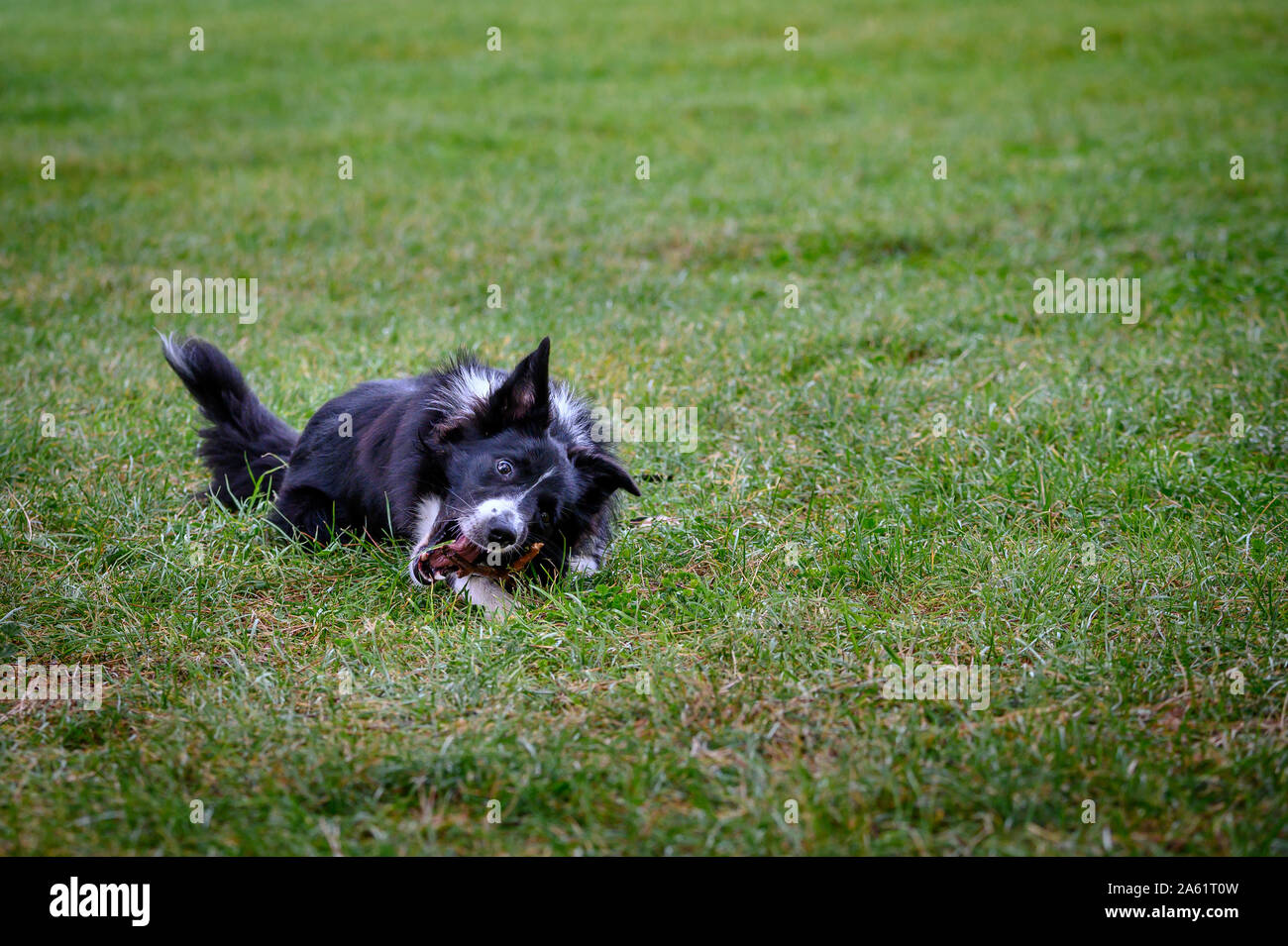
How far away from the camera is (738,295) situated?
8773 mm

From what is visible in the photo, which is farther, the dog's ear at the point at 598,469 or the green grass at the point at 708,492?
the dog's ear at the point at 598,469

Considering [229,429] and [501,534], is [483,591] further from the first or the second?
[229,429]

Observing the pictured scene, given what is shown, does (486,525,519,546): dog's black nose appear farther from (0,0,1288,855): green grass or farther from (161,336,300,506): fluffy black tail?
(161,336,300,506): fluffy black tail

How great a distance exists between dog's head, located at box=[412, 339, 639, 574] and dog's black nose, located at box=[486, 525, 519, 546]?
68 millimetres

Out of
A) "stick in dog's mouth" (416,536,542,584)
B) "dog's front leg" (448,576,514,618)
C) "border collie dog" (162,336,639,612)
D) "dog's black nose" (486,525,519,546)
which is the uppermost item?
"border collie dog" (162,336,639,612)

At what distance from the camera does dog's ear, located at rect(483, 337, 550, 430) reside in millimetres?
4445

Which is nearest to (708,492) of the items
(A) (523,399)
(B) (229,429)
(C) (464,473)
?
(A) (523,399)

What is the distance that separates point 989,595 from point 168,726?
10.1 feet

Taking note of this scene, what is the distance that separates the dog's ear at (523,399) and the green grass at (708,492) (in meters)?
0.75

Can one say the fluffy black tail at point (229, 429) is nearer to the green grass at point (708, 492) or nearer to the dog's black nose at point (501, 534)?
the green grass at point (708, 492)

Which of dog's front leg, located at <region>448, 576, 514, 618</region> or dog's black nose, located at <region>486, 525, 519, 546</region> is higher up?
dog's black nose, located at <region>486, 525, 519, 546</region>

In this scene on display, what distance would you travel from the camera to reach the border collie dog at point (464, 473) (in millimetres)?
4445

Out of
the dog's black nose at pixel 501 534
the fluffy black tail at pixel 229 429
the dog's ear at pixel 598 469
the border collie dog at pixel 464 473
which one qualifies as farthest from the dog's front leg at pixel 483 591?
the fluffy black tail at pixel 229 429

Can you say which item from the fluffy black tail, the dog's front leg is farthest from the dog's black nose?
the fluffy black tail
